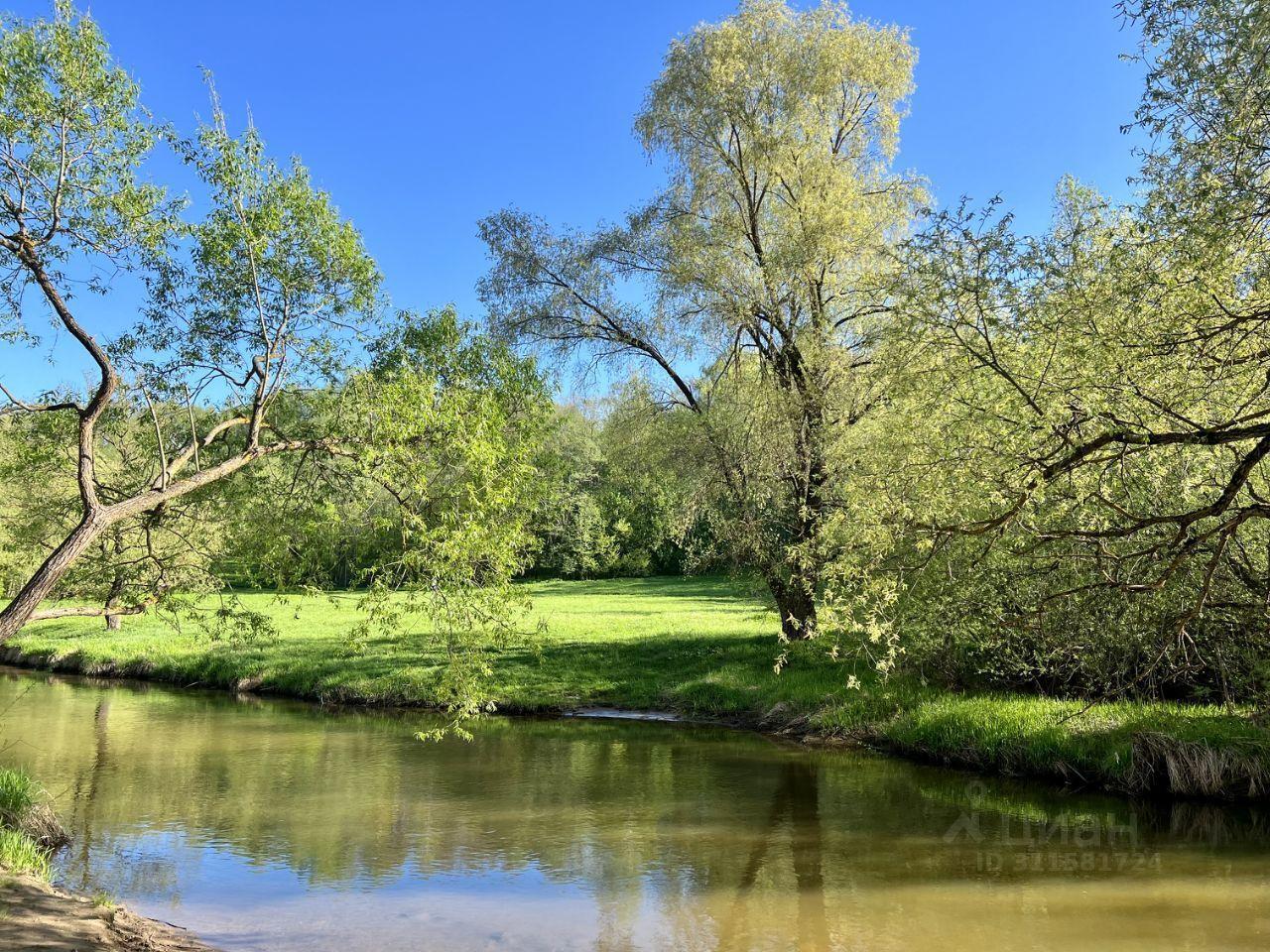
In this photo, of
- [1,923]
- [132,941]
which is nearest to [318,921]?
[132,941]

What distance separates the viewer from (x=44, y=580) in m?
9.61

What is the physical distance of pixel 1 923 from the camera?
715cm

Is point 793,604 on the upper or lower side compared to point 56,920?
upper

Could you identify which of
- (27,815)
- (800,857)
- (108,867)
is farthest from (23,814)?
(800,857)

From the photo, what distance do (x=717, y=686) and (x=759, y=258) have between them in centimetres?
1016

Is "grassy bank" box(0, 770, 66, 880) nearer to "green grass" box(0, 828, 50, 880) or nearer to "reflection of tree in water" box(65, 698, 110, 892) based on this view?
"green grass" box(0, 828, 50, 880)

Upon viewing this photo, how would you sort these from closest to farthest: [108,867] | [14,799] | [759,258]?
[108,867] < [14,799] < [759,258]

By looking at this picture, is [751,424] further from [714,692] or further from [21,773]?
[21,773]

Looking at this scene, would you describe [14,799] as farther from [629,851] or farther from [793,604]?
[793,604]

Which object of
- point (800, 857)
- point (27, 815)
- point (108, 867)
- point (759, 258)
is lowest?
point (800, 857)

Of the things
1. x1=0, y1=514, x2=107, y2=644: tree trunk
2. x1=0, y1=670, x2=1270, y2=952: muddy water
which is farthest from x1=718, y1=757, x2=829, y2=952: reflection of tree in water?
x1=0, y1=514, x2=107, y2=644: tree trunk

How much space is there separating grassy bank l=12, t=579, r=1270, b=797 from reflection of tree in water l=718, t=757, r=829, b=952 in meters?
2.76

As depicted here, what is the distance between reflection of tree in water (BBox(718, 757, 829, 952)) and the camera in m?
9.23

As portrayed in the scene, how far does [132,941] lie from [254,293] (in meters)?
7.75
